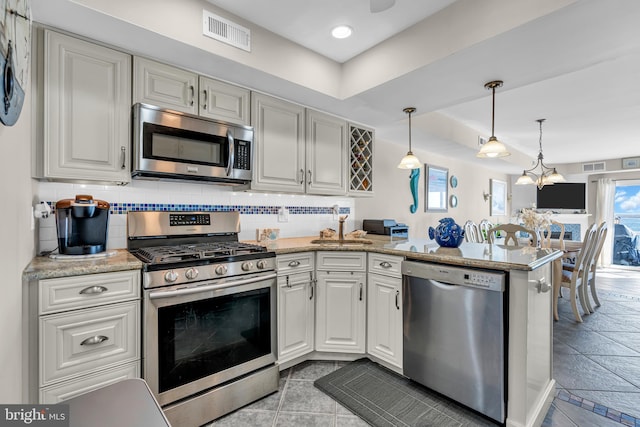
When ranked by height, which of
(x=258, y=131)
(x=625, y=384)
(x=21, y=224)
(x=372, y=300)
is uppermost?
(x=258, y=131)

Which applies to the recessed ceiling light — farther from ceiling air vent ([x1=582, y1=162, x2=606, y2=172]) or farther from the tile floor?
ceiling air vent ([x1=582, y1=162, x2=606, y2=172])

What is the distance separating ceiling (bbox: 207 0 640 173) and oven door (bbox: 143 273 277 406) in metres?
1.77

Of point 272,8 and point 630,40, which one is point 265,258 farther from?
point 630,40

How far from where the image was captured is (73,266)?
1.42 meters

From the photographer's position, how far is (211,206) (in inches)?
97.6

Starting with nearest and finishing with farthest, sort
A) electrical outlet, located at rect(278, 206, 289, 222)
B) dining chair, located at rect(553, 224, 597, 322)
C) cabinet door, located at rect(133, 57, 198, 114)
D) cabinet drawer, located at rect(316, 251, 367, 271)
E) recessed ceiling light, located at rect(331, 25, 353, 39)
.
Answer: cabinet door, located at rect(133, 57, 198, 114), recessed ceiling light, located at rect(331, 25, 353, 39), cabinet drawer, located at rect(316, 251, 367, 271), electrical outlet, located at rect(278, 206, 289, 222), dining chair, located at rect(553, 224, 597, 322)

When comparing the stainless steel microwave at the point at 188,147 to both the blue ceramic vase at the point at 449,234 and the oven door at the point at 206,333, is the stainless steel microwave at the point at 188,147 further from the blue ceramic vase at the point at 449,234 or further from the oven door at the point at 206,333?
the blue ceramic vase at the point at 449,234

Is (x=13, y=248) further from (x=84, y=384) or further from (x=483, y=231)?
(x=483, y=231)

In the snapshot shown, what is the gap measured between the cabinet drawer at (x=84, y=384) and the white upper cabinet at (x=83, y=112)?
106cm

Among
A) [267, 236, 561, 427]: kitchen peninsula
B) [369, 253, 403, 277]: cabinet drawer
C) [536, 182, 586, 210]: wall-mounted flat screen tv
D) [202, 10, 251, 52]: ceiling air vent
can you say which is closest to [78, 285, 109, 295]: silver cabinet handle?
[202, 10, 251, 52]: ceiling air vent

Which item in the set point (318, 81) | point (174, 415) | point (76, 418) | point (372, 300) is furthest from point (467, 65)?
point (174, 415)

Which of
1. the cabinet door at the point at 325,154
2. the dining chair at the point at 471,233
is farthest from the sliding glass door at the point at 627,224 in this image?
the cabinet door at the point at 325,154

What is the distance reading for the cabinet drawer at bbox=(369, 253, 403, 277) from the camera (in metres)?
2.18

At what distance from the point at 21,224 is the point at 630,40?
3237mm
